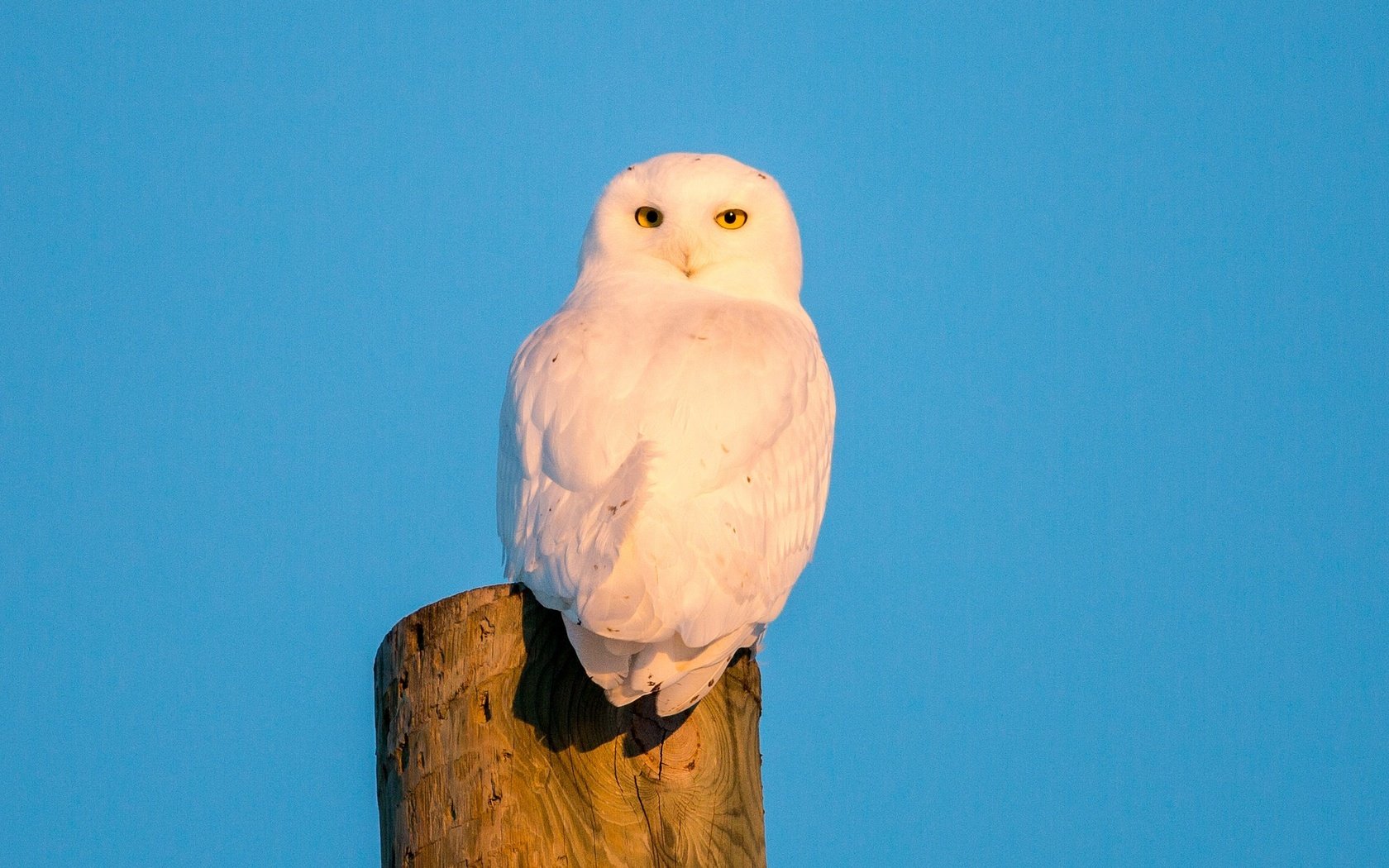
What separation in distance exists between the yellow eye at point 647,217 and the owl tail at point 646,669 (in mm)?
2886

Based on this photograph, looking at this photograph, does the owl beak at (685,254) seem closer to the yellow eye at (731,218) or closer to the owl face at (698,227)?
the owl face at (698,227)

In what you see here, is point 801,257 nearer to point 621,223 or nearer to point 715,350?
point 621,223

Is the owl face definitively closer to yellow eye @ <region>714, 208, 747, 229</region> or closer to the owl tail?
yellow eye @ <region>714, 208, 747, 229</region>

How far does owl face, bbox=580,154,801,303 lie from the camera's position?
6.59 metres

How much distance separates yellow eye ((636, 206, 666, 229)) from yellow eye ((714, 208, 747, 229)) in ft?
0.84

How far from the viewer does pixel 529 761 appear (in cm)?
391

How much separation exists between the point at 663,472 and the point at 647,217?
239 centimetres

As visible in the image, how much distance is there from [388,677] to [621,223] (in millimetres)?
3048

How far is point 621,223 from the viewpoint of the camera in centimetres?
674

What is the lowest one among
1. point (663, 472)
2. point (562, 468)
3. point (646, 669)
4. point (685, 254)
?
point (646, 669)

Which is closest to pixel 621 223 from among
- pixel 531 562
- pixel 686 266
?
pixel 686 266

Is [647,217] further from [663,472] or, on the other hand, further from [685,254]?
[663,472]

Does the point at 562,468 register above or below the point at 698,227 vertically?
below

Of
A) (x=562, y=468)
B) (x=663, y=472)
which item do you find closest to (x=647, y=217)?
(x=562, y=468)
